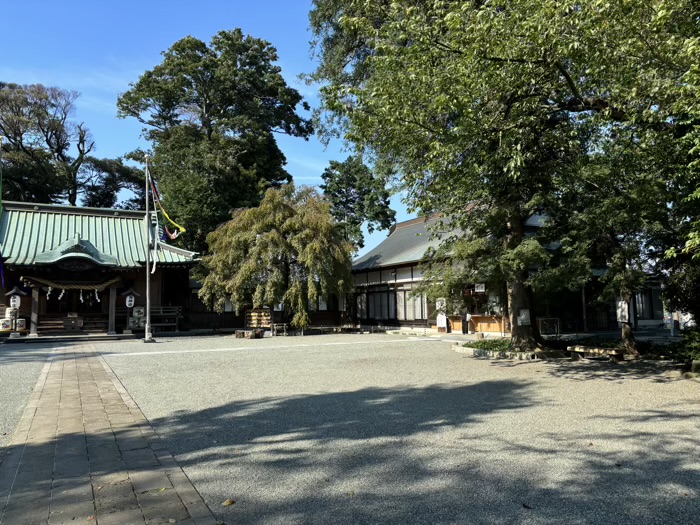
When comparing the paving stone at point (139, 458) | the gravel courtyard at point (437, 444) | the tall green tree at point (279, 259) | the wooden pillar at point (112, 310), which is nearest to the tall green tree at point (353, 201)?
the tall green tree at point (279, 259)

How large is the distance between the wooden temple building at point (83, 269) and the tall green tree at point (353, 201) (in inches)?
510

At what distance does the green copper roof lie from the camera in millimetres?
22938

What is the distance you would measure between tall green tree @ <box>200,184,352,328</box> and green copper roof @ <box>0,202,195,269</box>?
3.12m

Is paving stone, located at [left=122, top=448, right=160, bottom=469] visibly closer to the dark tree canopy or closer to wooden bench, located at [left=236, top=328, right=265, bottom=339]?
wooden bench, located at [left=236, top=328, right=265, bottom=339]

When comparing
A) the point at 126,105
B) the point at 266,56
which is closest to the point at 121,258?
the point at 126,105

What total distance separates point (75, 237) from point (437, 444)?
2385cm

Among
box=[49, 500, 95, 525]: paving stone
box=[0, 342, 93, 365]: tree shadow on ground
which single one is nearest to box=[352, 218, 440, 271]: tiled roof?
box=[0, 342, 93, 365]: tree shadow on ground

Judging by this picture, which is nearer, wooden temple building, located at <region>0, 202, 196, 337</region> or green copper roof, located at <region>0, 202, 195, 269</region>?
wooden temple building, located at <region>0, 202, 196, 337</region>

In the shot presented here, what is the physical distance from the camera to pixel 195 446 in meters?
5.20

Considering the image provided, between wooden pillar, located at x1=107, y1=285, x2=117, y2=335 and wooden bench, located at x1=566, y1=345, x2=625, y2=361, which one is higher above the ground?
wooden pillar, located at x1=107, y1=285, x2=117, y2=335

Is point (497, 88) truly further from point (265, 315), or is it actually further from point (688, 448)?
point (265, 315)

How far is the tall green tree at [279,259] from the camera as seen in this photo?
74.3 ft

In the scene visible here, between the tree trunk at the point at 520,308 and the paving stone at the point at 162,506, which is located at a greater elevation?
the tree trunk at the point at 520,308

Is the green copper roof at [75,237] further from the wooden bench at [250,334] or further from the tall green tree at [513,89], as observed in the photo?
the tall green tree at [513,89]
